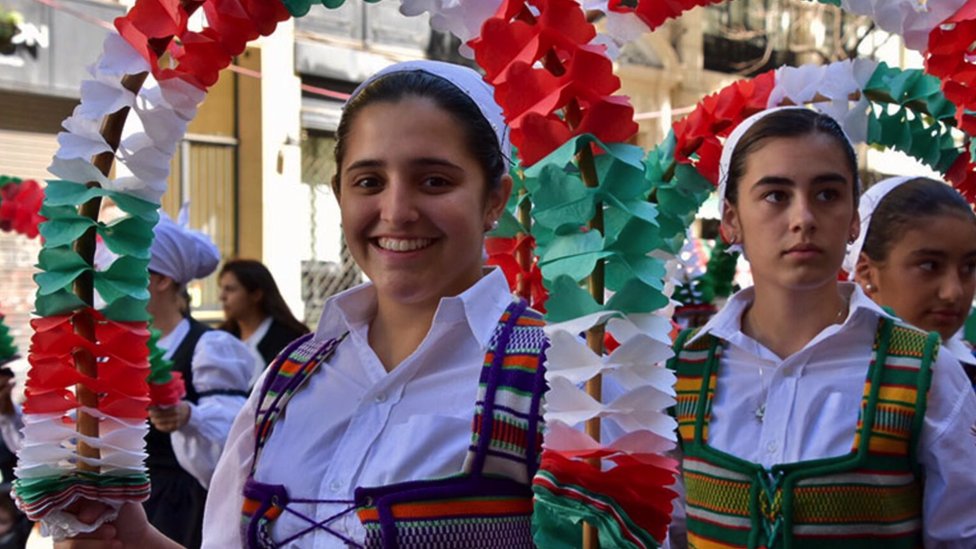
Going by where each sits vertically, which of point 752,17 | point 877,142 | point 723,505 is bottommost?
point 723,505

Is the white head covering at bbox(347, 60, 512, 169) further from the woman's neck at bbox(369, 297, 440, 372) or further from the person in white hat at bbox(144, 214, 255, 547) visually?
the person in white hat at bbox(144, 214, 255, 547)

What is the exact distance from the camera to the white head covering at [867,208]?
336cm

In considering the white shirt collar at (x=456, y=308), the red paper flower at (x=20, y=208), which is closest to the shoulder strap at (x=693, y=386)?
the white shirt collar at (x=456, y=308)

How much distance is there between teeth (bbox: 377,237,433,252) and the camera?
1.84 meters

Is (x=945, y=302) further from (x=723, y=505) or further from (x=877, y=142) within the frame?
(x=723, y=505)

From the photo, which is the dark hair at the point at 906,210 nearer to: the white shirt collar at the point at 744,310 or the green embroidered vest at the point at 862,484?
the white shirt collar at the point at 744,310

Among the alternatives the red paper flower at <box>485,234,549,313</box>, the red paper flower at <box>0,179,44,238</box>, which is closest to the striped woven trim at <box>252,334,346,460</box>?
the red paper flower at <box>485,234,549,313</box>

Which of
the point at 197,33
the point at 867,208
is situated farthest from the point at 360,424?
the point at 867,208

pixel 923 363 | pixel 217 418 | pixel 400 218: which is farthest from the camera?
pixel 217 418

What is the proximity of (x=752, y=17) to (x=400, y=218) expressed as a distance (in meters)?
16.4

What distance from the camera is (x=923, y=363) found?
2.25 metres

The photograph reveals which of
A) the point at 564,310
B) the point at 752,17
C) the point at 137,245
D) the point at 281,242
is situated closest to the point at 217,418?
the point at 137,245

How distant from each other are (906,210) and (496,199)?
1728 mm

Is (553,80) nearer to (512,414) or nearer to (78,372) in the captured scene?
(512,414)
